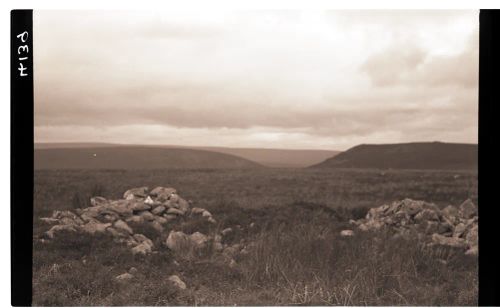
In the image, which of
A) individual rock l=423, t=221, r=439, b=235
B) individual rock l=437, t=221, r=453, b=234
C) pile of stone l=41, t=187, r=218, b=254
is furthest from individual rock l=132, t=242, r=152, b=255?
individual rock l=437, t=221, r=453, b=234

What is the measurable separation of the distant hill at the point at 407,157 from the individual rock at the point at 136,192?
2.78 metres

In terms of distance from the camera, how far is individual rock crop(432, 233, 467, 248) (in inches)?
307

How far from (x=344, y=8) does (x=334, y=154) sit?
2.26 metres

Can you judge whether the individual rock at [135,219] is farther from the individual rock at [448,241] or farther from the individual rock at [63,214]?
the individual rock at [448,241]

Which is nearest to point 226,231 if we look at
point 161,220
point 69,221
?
point 161,220

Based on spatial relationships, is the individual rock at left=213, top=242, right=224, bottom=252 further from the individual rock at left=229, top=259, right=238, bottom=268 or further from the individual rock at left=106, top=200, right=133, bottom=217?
the individual rock at left=106, top=200, right=133, bottom=217

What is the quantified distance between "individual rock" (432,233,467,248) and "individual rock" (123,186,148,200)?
15.1 ft

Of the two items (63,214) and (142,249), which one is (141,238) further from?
(63,214)

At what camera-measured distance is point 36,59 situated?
7.35 meters

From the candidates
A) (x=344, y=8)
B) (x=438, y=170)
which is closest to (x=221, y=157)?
(x=344, y=8)

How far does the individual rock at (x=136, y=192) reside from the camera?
810 cm

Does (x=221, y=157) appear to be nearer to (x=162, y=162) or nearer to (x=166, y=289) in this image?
(x=162, y=162)

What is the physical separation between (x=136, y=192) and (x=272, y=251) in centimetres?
237

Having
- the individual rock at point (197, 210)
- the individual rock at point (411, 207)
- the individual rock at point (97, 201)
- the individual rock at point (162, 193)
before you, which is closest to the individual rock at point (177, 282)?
the individual rock at point (197, 210)
